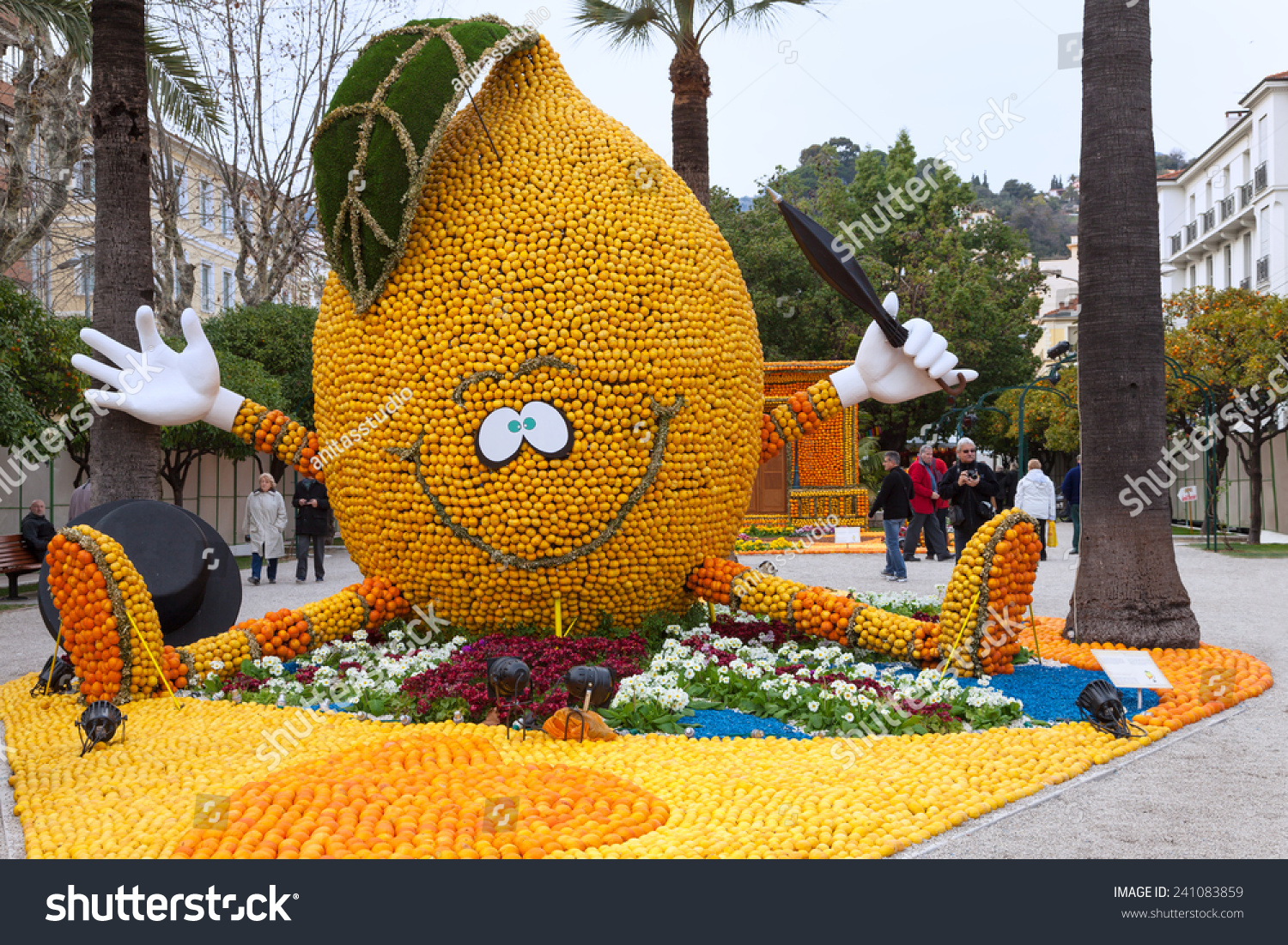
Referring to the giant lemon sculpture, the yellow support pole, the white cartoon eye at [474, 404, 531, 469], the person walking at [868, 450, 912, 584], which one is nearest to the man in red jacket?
the person walking at [868, 450, 912, 584]

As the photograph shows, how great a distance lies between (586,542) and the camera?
546cm

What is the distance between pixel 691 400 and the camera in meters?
5.57

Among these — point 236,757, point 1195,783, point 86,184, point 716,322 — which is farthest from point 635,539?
point 86,184

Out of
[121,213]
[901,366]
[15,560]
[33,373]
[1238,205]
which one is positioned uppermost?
[1238,205]

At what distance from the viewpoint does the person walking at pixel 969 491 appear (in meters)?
10.2

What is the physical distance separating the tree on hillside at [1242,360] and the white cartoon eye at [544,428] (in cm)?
1498

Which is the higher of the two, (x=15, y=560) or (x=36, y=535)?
(x=36, y=535)

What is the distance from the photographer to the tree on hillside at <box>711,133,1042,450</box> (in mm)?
27531

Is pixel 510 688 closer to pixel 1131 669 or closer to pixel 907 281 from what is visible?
pixel 1131 669

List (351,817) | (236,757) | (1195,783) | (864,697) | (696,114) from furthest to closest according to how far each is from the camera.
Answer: (696,114) < (864,697) < (236,757) < (1195,783) < (351,817)

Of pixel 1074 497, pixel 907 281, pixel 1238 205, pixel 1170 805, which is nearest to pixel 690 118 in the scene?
pixel 1170 805

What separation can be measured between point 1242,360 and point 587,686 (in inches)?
651

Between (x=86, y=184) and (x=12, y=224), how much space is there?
309 inches

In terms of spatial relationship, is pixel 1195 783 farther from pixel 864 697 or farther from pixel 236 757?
pixel 236 757
